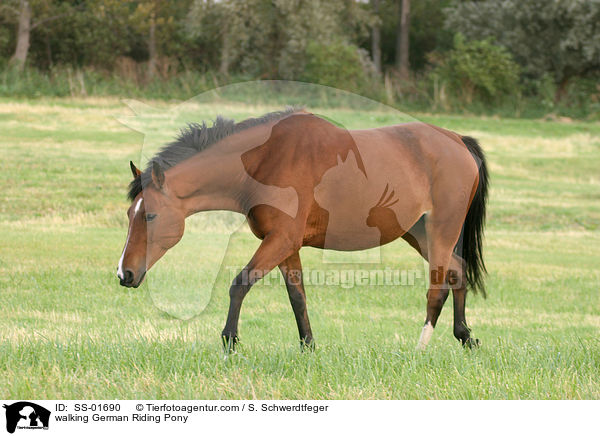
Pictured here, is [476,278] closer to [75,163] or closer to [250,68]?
[75,163]

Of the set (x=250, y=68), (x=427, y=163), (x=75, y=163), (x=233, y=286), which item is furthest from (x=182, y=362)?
(x=250, y=68)

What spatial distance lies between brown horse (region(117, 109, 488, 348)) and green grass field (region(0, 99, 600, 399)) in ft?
1.52

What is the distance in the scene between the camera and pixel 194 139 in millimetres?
5438

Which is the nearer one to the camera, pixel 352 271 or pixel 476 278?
pixel 476 278

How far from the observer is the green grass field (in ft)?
15.9

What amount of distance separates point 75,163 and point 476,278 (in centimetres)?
1291

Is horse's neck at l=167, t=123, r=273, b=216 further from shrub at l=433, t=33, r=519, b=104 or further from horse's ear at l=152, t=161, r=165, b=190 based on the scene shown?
shrub at l=433, t=33, r=519, b=104

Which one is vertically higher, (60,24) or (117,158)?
(60,24)

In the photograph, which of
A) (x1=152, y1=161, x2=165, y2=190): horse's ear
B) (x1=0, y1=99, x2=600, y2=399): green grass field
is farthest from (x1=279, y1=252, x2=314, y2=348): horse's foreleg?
(x1=152, y1=161, x2=165, y2=190): horse's ear

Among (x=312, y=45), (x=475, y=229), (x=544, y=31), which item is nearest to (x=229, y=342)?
(x=475, y=229)

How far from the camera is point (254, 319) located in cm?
796

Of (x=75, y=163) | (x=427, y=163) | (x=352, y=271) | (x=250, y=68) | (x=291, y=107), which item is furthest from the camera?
(x=250, y=68)

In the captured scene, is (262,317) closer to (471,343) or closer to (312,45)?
(471,343)
